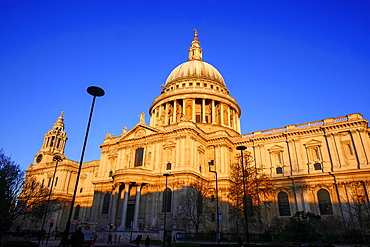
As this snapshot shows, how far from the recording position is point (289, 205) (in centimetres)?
3838

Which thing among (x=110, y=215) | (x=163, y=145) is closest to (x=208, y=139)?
(x=163, y=145)

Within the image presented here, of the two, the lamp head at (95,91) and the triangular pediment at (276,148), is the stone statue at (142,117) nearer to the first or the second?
the triangular pediment at (276,148)

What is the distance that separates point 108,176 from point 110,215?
8107 millimetres

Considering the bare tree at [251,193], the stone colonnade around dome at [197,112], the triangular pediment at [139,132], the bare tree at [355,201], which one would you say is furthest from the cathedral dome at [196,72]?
the bare tree at [355,201]

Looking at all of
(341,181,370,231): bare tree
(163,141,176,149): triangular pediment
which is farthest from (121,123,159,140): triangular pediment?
(341,181,370,231): bare tree

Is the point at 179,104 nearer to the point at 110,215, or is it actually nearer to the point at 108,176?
the point at 108,176

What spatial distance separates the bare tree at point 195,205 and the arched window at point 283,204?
35.6 feet

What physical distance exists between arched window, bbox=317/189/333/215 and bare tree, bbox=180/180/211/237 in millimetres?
15881

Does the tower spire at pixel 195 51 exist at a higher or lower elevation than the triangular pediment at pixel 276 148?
higher

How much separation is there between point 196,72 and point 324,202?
130 ft

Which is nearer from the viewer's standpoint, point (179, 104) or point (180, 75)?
point (179, 104)

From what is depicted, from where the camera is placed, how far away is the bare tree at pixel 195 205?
3456 centimetres

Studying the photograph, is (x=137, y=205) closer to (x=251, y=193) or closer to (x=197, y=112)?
(x=251, y=193)

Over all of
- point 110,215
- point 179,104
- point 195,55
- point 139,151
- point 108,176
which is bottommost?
point 110,215
